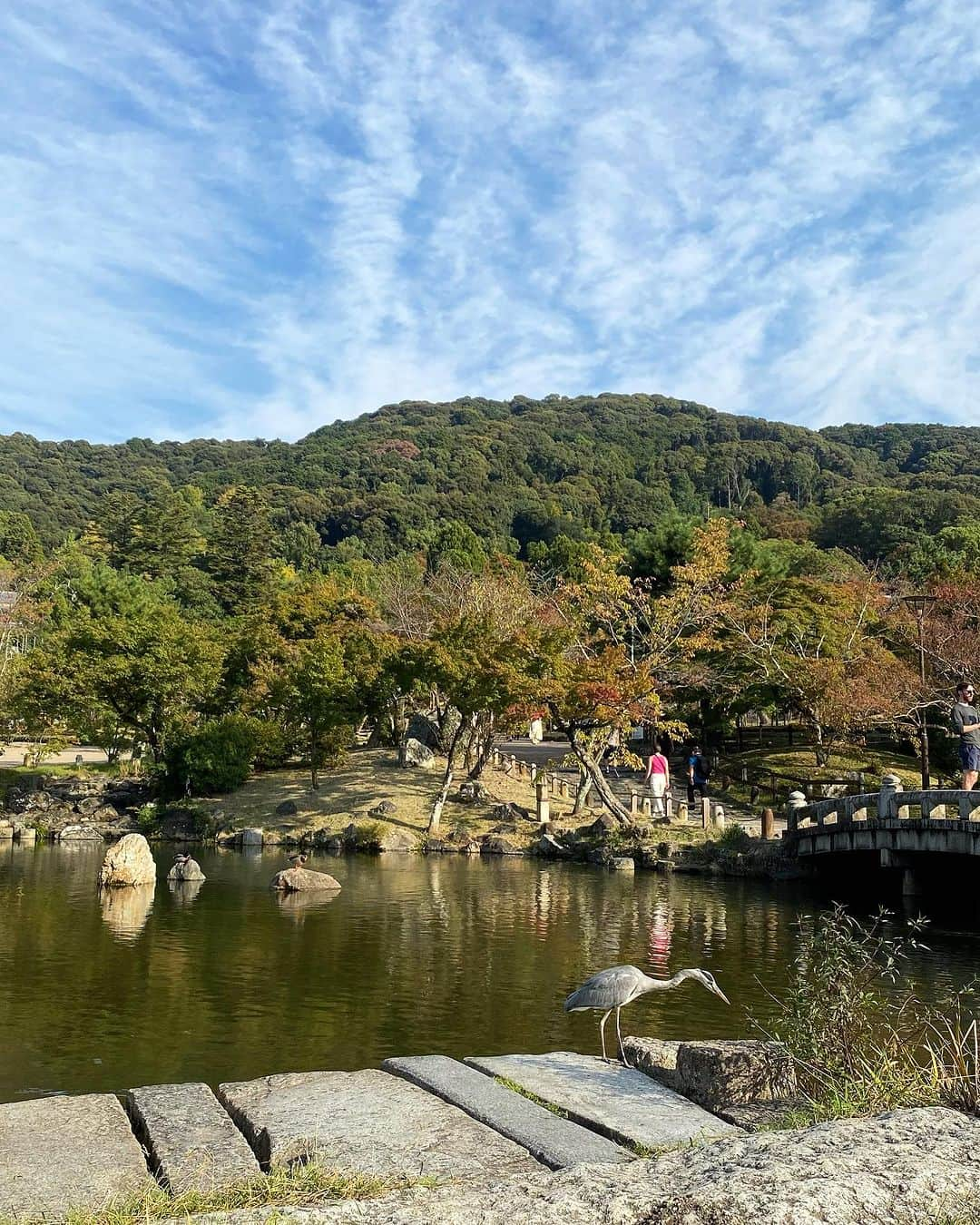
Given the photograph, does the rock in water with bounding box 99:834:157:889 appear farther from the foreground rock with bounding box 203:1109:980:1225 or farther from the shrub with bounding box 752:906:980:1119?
the foreground rock with bounding box 203:1109:980:1225

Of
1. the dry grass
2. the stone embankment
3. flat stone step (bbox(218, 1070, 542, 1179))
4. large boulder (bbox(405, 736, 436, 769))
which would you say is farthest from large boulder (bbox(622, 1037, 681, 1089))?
large boulder (bbox(405, 736, 436, 769))

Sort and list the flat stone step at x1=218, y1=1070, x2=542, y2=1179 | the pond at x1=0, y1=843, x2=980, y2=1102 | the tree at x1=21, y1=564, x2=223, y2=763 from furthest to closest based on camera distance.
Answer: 1. the tree at x1=21, y1=564, x2=223, y2=763
2. the pond at x1=0, y1=843, x2=980, y2=1102
3. the flat stone step at x1=218, y1=1070, x2=542, y2=1179

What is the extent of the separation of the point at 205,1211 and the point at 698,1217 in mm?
2080

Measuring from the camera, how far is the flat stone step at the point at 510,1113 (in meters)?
5.79

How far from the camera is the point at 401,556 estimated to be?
7444 centimetres

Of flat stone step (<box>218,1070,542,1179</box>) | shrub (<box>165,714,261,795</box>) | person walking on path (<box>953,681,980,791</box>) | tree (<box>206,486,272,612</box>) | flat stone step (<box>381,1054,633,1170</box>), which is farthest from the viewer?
tree (<box>206,486,272,612</box>)

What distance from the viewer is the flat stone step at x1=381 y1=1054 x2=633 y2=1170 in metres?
5.79

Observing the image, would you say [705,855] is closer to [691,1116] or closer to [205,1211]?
[691,1116]

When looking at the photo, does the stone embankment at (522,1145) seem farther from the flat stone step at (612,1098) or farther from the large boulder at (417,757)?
the large boulder at (417,757)

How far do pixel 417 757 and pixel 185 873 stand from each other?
1408cm

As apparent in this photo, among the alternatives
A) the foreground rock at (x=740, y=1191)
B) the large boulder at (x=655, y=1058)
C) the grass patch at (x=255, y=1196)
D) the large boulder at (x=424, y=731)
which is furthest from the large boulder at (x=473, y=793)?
the foreground rock at (x=740, y=1191)

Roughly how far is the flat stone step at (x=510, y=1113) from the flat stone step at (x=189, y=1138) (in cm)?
142

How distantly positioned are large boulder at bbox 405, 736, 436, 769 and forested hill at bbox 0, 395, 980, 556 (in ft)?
132

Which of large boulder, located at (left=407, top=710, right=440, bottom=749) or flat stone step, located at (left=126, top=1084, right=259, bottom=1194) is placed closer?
flat stone step, located at (left=126, top=1084, right=259, bottom=1194)
